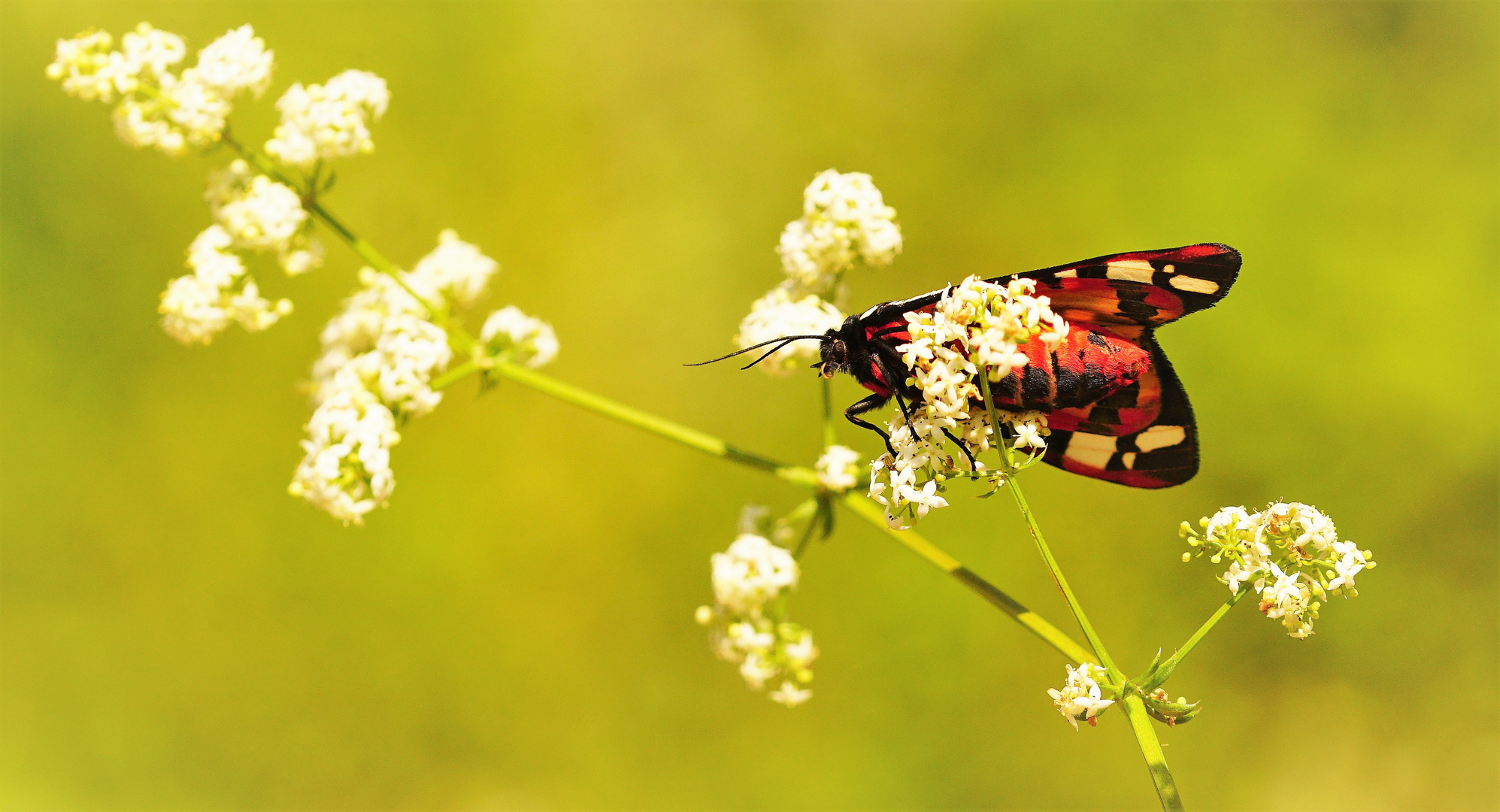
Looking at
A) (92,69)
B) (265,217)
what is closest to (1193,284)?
(265,217)

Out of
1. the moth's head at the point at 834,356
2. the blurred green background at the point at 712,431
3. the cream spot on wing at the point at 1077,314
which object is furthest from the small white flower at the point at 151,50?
the blurred green background at the point at 712,431

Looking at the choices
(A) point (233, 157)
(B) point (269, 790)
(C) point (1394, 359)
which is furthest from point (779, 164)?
(B) point (269, 790)

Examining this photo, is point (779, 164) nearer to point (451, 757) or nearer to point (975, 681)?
point (975, 681)

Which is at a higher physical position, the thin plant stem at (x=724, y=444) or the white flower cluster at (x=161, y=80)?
the white flower cluster at (x=161, y=80)

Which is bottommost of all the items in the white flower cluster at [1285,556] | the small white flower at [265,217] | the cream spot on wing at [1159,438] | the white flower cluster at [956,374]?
the white flower cluster at [1285,556]

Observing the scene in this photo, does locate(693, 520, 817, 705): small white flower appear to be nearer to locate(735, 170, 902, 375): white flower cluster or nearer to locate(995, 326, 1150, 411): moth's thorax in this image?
locate(735, 170, 902, 375): white flower cluster

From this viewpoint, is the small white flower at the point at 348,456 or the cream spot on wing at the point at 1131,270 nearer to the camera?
the cream spot on wing at the point at 1131,270

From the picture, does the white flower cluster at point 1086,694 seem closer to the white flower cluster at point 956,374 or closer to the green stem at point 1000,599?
the green stem at point 1000,599
